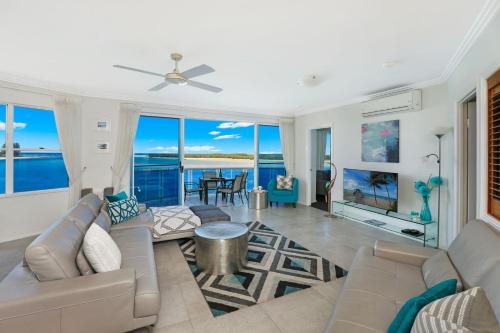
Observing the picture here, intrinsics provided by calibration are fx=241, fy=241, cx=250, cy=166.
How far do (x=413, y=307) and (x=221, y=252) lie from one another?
6.33 ft

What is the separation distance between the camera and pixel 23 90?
385 cm

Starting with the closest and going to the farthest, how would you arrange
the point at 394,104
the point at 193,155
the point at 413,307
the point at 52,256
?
the point at 413,307, the point at 52,256, the point at 394,104, the point at 193,155

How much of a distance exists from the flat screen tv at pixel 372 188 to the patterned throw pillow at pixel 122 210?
3.95 metres

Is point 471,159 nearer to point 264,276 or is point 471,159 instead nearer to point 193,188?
point 264,276

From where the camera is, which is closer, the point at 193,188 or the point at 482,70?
the point at 482,70

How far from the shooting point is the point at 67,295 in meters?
1.46

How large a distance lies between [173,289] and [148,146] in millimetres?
4444

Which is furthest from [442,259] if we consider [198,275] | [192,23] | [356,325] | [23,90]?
[23,90]

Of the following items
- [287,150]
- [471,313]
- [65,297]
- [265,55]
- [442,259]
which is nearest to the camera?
[471,313]

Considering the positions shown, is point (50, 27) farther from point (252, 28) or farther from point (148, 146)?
point (148, 146)

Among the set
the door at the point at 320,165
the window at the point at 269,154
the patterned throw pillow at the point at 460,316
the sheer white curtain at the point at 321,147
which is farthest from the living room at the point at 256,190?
the window at the point at 269,154

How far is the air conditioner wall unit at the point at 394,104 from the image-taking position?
389cm

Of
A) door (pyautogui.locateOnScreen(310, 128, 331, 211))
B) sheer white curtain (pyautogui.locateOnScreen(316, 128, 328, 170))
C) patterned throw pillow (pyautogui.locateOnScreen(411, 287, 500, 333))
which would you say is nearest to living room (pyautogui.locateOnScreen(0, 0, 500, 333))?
patterned throw pillow (pyautogui.locateOnScreen(411, 287, 500, 333))

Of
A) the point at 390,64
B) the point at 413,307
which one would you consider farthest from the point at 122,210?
the point at 390,64
